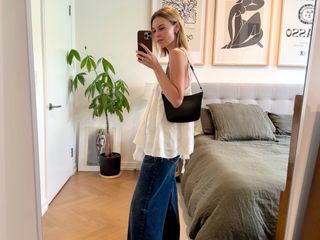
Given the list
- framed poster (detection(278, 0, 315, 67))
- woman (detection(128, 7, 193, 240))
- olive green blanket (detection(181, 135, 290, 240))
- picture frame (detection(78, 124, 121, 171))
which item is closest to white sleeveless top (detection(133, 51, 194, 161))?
woman (detection(128, 7, 193, 240))

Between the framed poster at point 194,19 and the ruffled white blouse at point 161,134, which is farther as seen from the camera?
the framed poster at point 194,19

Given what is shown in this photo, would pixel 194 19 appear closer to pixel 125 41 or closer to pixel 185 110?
pixel 125 41

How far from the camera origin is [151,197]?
1346 mm

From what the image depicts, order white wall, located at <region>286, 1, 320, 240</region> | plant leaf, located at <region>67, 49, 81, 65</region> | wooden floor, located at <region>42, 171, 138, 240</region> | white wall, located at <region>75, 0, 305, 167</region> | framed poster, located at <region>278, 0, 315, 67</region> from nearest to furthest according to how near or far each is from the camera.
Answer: white wall, located at <region>286, 1, 320, 240</region> < wooden floor, located at <region>42, 171, 138, 240</region> < framed poster, located at <region>278, 0, 315, 67</region> < plant leaf, located at <region>67, 49, 81, 65</region> < white wall, located at <region>75, 0, 305, 167</region>

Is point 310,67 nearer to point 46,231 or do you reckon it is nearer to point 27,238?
point 27,238

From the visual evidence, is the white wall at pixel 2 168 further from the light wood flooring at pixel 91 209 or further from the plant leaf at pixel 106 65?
the plant leaf at pixel 106 65

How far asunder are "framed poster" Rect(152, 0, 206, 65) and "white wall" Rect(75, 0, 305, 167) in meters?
0.06

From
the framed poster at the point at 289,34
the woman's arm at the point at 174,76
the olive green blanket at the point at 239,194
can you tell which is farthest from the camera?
the framed poster at the point at 289,34

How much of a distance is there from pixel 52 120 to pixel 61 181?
0.47m

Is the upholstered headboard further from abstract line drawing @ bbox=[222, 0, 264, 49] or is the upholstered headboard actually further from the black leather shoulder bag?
the black leather shoulder bag

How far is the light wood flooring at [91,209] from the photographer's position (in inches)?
66.3

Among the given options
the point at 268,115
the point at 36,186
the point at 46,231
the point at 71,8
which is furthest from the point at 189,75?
the point at 268,115

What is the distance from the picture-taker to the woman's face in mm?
1299

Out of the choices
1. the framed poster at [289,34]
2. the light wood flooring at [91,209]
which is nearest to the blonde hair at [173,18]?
the framed poster at [289,34]
